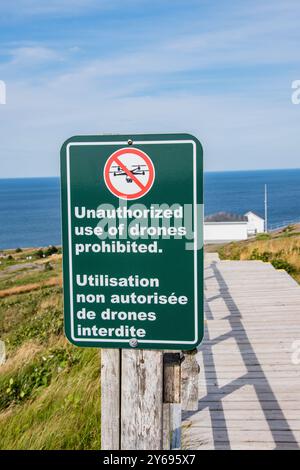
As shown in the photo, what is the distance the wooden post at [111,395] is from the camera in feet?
7.78

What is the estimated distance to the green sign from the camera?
221cm

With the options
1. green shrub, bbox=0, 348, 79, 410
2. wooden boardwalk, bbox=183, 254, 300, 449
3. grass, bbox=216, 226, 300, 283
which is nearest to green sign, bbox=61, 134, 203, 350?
wooden boardwalk, bbox=183, 254, 300, 449

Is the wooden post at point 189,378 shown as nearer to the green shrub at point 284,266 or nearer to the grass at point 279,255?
the grass at point 279,255

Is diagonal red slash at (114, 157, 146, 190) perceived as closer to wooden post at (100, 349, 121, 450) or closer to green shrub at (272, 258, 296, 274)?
wooden post at (100, 349, 121, 450)

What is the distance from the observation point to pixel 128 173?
224cm

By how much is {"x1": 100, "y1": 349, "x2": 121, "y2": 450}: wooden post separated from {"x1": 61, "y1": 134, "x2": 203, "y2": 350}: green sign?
6 centimetres

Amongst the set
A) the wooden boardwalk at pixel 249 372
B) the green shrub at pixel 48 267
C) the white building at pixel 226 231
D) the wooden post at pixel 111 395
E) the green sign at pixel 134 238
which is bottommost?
the white building at pixel 226 231

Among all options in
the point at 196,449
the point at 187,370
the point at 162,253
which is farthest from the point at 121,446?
the point at 196,449

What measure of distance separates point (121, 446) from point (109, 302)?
604mm

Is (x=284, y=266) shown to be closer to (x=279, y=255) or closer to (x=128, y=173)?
Result: (x=279, y=255)

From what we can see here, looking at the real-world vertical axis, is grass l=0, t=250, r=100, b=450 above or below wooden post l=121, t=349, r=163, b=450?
below

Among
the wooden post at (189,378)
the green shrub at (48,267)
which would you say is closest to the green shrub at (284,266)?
the wooden post at (189,378)
